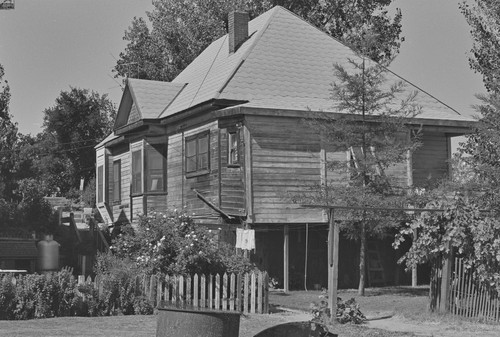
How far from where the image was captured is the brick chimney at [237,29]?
30969mm

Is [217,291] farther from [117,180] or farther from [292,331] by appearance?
[117,180]

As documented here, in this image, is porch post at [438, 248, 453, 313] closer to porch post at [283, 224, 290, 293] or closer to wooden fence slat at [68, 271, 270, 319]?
wooden fence slat at [68, 271, 270, 319]

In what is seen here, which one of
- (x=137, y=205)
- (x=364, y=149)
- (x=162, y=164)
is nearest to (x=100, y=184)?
(x=137, y=205)

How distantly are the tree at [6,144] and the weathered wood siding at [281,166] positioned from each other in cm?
1916

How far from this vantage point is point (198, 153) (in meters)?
28.8

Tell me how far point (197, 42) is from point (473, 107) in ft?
80.4

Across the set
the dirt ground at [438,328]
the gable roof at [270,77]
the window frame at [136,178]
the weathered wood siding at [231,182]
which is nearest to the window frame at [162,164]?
the window frame at [136,178]

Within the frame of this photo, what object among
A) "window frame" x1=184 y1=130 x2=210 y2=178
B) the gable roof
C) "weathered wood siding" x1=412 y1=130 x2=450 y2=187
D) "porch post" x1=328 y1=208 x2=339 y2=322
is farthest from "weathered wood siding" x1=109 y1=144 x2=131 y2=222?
"porch post" x1=328 y1=208 x2=339 y2=322

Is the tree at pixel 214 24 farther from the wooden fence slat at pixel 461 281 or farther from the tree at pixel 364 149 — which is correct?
the wooden fence slat at pixel 461 281

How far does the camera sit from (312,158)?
27.1m

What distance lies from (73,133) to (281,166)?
38654 mm

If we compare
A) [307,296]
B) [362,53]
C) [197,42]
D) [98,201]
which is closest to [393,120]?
[362,53]

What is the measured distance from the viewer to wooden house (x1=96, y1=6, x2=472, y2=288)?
2630 cm

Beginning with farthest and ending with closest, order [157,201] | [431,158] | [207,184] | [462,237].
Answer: [157,201] < [431,158] < [207,184] < [462,237]
